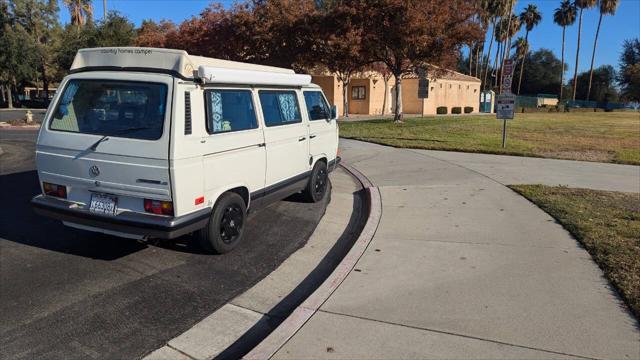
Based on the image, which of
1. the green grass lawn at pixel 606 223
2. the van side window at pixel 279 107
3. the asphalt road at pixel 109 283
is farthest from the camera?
the van side window at pixel 279 107

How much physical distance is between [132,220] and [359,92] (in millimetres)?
36870

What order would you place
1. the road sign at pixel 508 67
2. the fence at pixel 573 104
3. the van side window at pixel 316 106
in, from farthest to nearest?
the fence at pixel 573 104, the road sign at pixel 508 67, the van side window at pixel 316 106

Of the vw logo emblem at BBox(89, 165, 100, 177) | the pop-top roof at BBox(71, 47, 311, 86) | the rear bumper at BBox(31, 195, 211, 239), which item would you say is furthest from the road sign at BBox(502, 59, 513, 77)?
the vw logo emblem at BBox(89, 165, 100, 177)

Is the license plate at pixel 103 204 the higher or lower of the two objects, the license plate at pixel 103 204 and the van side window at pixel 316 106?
the lower

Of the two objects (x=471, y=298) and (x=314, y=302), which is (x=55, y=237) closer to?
(x=314, y=302)

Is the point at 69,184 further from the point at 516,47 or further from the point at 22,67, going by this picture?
the point at 516,47

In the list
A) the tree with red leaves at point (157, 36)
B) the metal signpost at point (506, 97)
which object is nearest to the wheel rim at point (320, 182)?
the metal signpost at point (506, 97)

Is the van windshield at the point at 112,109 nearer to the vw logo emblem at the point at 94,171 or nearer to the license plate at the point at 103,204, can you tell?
the vw logo emblem at the point at 94,171

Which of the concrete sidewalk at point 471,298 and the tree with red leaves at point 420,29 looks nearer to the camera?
the concrete sidewalk at point 471,298

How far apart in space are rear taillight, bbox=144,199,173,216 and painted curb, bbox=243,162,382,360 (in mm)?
1589

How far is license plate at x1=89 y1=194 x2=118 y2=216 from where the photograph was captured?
15.3 ft

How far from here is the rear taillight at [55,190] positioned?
4953 mm

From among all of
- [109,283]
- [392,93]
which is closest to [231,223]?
[109,283]

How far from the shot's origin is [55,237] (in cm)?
573
